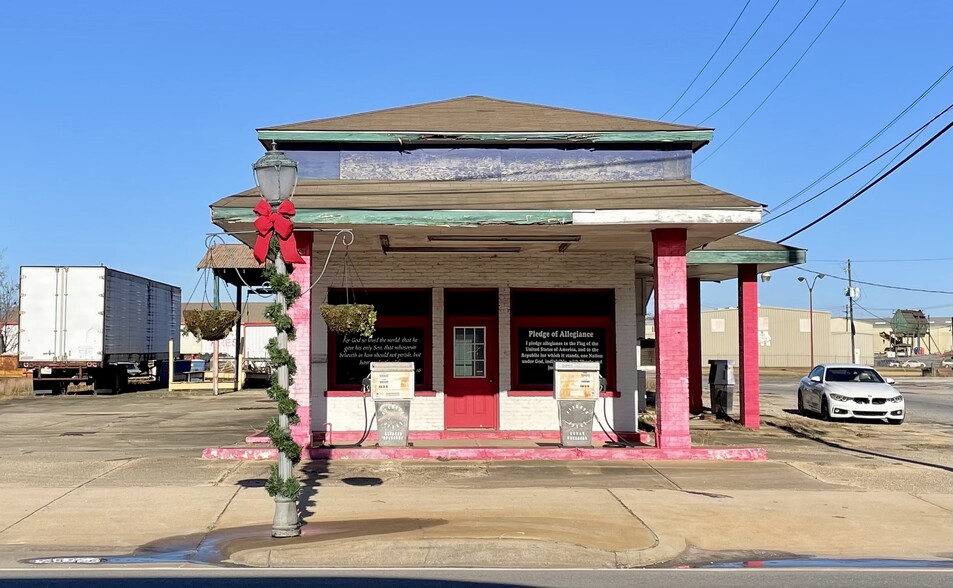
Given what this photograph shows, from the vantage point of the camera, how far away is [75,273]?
107 ft

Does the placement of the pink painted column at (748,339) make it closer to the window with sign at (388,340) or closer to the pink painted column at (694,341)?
the pink painted column at (694,341)

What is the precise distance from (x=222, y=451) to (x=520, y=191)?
22.3 feet

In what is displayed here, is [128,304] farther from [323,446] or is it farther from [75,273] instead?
[323,446]

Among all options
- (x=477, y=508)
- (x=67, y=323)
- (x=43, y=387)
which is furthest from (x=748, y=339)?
(x=43, y=387)

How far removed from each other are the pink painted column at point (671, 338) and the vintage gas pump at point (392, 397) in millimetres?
4301

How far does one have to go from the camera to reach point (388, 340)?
17953 mm

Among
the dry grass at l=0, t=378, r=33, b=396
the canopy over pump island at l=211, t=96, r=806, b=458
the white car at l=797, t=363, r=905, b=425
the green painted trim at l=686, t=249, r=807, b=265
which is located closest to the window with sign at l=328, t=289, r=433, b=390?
the canopy over pump island at l=211, t=96, r=806, b=458

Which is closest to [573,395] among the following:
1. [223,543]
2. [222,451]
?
[222,451]

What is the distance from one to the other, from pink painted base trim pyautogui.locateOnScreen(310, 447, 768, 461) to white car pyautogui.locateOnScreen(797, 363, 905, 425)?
342 inches

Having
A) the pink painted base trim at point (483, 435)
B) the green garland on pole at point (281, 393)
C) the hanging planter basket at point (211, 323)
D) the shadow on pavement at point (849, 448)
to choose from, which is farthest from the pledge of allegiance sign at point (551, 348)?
the green garland on pole at point (281, 393)

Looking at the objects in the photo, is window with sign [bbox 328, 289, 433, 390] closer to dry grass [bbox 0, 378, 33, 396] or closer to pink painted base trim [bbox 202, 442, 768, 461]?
pink painted base trim [bbox 202, 442, 768, 461]

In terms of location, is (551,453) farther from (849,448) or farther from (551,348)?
(849,448)

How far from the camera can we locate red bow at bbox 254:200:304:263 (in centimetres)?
962

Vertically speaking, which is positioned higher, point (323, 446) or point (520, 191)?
point (520, 191)
